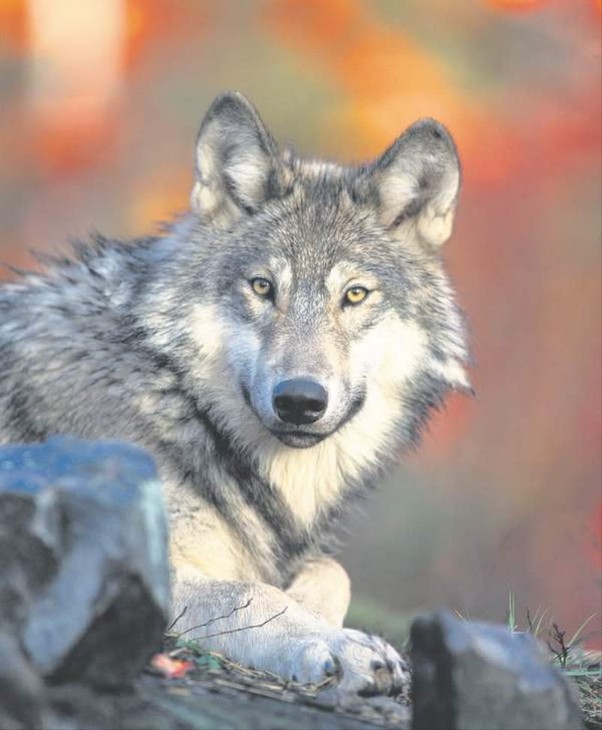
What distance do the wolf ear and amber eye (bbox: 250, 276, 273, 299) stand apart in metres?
0.40

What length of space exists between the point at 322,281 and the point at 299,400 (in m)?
0.59

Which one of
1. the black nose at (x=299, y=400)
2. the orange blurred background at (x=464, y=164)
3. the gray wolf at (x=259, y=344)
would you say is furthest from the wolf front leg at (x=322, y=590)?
the orange blurred background at (x=464, y=164)

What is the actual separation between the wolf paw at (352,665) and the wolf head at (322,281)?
0.88m

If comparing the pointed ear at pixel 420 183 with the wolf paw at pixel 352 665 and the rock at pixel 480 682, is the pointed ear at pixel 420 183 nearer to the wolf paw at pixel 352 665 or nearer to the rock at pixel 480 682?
the wolf paw at pixel 352 665

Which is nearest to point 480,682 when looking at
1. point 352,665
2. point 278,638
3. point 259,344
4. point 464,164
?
point 352,665

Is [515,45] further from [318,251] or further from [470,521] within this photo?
[318,251]

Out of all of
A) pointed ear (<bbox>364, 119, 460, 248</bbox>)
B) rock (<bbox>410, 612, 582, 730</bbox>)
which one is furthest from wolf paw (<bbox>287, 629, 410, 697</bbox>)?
pointed ear (<bbox>364, 119, 460, 248</bbox>)

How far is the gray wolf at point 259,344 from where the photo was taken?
A: 4.59 metres

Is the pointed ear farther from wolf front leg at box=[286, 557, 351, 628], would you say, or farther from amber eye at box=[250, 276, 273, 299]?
wolf front leg at box=[286, 557, 351, 628]

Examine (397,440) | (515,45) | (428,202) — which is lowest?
(397,440)

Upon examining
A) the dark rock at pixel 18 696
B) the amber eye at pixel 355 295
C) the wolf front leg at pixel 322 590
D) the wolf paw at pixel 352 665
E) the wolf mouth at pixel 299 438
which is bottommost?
the wolf front leg at pixel 322 590

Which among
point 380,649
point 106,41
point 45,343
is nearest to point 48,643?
point 380,649

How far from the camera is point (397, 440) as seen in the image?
5.11 m

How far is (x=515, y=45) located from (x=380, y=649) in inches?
415
